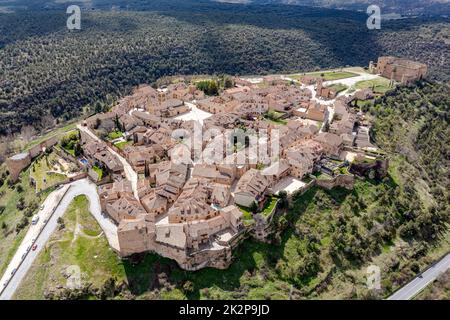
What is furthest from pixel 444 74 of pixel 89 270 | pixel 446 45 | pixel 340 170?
pixel 89 270

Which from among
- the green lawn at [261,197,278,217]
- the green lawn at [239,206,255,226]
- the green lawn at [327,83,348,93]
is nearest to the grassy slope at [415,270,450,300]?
the green lawn at [261,197,278,217]

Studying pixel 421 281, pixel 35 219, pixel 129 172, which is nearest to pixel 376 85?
pixel 421 281

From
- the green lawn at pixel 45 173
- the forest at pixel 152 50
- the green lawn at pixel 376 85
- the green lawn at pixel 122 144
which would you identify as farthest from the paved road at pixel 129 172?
the green lawn at pixel 376 85

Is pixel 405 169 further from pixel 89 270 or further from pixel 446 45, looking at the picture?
pixel 446 45

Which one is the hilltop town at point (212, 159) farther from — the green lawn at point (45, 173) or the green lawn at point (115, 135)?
the green lawn at point (45, 173)

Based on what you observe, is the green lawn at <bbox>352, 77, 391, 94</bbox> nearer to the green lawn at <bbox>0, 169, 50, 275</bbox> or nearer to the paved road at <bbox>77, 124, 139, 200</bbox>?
the paved road at <bbox>77, 124, 139, 200</bbox>

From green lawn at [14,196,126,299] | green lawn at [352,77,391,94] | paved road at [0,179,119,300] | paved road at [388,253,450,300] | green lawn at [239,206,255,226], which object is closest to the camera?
green lawn at [14,196,126,299]
